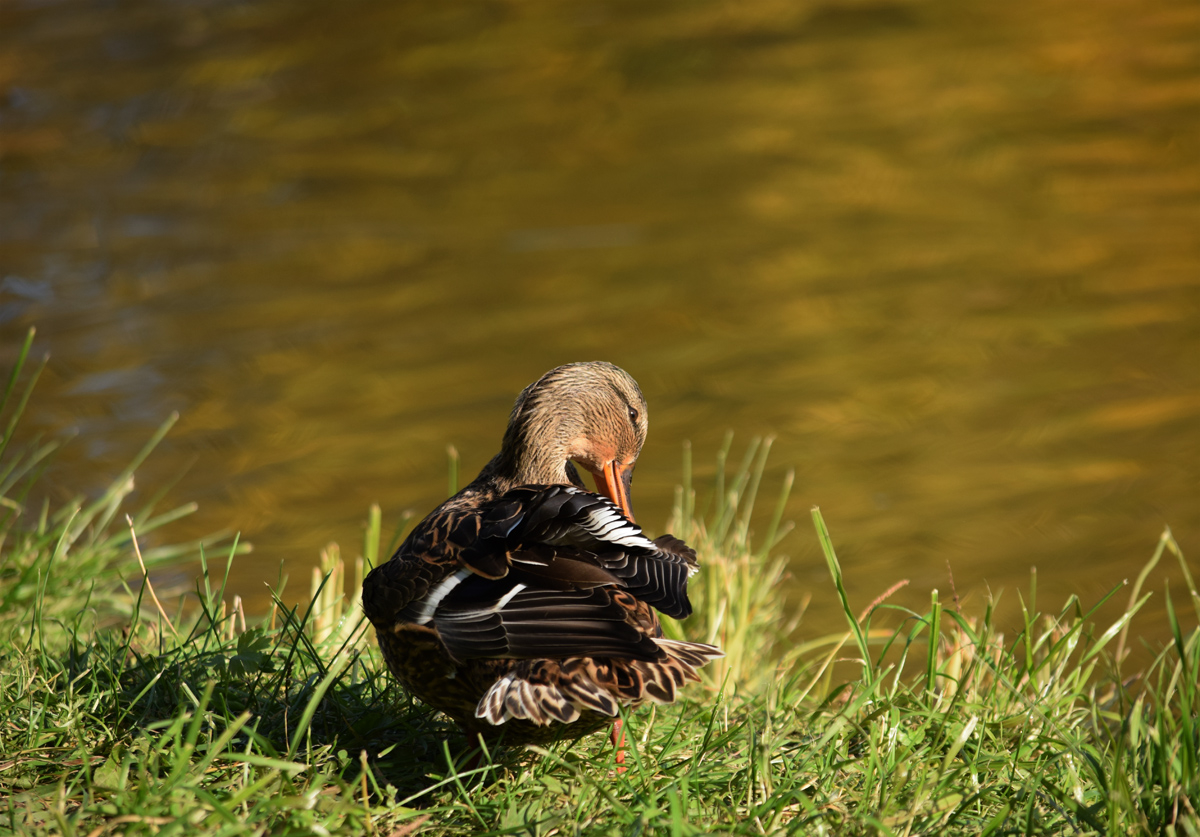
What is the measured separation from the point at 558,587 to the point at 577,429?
960 mm

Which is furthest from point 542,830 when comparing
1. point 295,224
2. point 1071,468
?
point 295,224

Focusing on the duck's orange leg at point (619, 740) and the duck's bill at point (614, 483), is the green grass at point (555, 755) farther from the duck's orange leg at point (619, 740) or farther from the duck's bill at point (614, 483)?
the duck's bill at point (614, 483)

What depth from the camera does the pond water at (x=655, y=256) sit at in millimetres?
6742

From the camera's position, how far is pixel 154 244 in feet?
32.3

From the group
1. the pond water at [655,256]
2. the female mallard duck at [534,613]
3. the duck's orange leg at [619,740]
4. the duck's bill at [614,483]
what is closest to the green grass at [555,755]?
the duck's orange leg at [619,740]

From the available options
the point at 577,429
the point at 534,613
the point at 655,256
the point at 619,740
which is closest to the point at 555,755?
the point at 619,740

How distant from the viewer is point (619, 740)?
10.3 feet

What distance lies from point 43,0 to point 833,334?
37.0 ft

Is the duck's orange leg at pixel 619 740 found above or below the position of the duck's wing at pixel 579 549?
below

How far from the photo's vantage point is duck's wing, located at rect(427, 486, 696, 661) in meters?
2.82

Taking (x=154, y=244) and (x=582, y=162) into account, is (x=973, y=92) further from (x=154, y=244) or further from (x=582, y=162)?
(x=154, y=244)

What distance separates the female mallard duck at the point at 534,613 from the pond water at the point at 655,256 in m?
2.86

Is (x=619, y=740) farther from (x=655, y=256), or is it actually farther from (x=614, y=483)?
(x=655, y=256)

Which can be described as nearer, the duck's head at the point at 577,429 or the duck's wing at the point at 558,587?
the duck's wing at the point at 558,587
